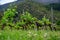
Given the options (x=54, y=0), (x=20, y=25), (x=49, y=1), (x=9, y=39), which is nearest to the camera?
(x=9, y=39)

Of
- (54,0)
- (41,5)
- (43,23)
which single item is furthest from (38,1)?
(43,23)

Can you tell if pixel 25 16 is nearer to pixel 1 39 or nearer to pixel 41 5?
pixel 1 39

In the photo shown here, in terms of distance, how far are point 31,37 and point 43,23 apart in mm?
5096

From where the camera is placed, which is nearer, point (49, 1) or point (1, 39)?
point (1, 39)

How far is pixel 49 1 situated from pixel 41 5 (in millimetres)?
824

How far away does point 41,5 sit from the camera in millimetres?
18328

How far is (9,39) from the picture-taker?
1889 millimetres

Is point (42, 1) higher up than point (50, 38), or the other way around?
point (50, 38)

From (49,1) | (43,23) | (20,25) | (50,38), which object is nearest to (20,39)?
(50,38)

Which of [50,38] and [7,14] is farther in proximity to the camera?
[7,14]

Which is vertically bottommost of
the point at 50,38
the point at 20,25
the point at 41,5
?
the point at 41,5

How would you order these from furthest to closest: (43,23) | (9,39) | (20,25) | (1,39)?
1. (43,23)
2. (20,25)
3. (1,39)
4. (9,39)

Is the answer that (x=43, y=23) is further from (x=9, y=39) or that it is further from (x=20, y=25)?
(x=9, y=39)

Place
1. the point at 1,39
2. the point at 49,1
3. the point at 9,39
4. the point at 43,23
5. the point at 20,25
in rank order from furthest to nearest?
the point at 49,1
the point at 43,23
the point at 20,25
the point at 1,39
the point at 9,39
